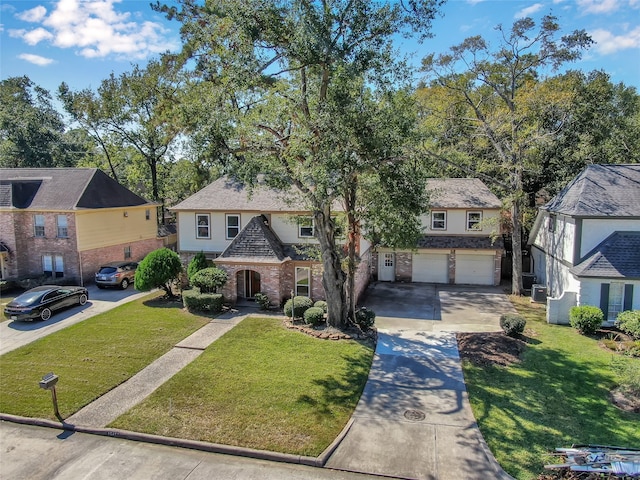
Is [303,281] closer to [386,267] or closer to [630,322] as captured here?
[386,267]

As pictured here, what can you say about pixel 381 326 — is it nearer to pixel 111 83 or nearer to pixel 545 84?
pixel 545 84

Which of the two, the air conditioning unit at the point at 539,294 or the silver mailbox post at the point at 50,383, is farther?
the air conditioning unit at the point at 539,294

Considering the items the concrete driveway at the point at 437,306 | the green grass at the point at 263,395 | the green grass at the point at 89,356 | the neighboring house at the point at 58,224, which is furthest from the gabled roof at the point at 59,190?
the concrete driveway at the point at 437,306

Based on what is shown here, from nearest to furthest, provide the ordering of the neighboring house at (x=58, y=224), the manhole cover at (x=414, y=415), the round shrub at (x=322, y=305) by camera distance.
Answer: the manhole cover at (x=414, y=415) → the round shrub at (x=322, y=305) → the neighboring house at (x=58, y=224)

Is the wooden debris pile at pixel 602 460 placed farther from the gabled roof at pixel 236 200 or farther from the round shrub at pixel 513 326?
the gabled roof at pixel 236 200

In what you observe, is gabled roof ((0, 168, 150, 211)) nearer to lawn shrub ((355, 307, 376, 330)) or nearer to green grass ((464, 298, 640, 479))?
lawn shrub ((355, 307, 376, 330))

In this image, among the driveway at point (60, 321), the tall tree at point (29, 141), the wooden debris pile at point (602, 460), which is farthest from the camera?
the tall tree at point (29, 141)

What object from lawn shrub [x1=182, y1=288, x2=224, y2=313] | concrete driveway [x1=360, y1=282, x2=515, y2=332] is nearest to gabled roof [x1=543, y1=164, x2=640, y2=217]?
concrete driveway [x1=360, y1=282, x2=515, y2=332]
